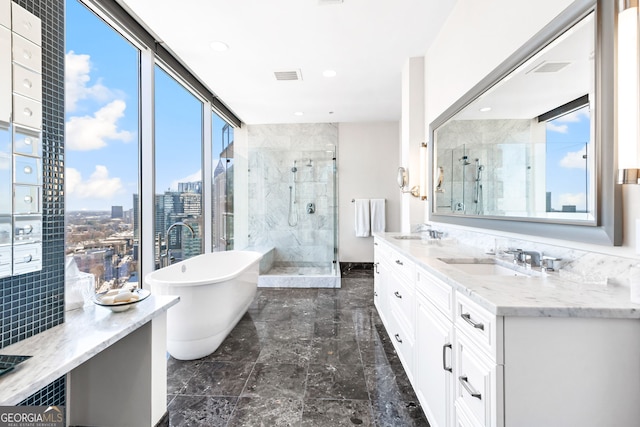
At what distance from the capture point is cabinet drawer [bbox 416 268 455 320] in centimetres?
121

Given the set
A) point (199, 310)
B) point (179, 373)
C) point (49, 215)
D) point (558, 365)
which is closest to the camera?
point (558, 365)

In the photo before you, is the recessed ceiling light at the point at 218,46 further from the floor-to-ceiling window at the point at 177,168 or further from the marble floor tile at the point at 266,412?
the marble floor tile at the point at 266,412

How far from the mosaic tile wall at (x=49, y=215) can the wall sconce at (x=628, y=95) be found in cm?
228

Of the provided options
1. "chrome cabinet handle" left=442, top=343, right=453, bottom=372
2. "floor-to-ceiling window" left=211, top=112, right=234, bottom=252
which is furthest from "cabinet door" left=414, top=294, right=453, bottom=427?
"floor-to-ceiling window" left=211, top=112, right=234, bottom=252

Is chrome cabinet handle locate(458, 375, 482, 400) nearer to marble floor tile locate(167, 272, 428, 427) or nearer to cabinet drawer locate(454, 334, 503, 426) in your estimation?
cabinet drawer locate(454, 334, 503, 426)

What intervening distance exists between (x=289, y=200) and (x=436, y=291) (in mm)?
3849

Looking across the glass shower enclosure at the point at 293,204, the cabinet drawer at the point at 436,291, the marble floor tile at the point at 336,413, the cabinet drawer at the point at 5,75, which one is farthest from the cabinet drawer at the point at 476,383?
the glass shower enclosure at the point at 293,204

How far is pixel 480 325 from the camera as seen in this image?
37.3 inches

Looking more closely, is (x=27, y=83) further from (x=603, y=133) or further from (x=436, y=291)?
(x=603, y=133)

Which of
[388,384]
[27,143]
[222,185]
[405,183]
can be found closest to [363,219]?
[405,183]

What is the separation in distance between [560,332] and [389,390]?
4.27ft

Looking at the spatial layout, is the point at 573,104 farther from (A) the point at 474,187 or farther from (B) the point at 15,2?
(B) the point at 15,2

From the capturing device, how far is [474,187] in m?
2.06

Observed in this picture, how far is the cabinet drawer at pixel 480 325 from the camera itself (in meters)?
0.85
